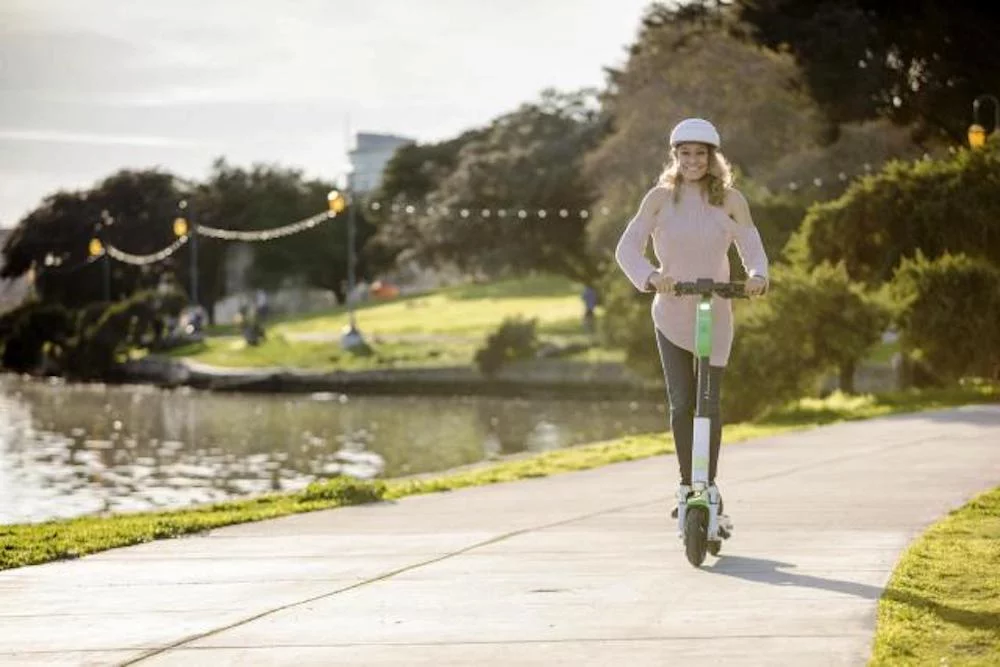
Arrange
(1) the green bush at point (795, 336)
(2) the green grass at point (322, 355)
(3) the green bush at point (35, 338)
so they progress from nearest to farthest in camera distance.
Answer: (1) the green bush at point (795, 336) → (2) the green grass at point (322, 355) → (3) the green bush at point (35, 338)

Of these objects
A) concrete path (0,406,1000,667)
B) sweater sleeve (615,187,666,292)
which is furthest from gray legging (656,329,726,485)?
concrete path (0,406,1000,667)

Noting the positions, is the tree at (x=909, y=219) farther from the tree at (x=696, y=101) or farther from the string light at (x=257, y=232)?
the string light at (x=257, y=232)

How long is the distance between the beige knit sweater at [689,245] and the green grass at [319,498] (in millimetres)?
2131

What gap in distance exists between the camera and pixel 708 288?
31.3ft

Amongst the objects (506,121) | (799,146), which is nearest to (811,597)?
(799,146)

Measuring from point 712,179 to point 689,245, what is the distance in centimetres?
34

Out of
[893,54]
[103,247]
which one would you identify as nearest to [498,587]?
[893,54]

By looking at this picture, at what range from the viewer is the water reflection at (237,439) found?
96.4ft

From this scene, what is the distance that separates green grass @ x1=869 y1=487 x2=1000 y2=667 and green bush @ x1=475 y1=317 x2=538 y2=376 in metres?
55.6

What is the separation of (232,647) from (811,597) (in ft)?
8.18

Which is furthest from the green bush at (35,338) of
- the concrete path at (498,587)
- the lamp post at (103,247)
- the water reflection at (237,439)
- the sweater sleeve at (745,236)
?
the sweater sleeve at (745,236)

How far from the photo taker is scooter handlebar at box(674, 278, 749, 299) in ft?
31.3

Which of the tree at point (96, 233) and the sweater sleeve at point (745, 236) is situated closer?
the sweater sleeve at point (745, 236)

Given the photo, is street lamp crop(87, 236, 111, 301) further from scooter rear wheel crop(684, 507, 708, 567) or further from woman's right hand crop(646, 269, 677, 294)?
scooter rear wheel crop(684, 507, 708, 567)
